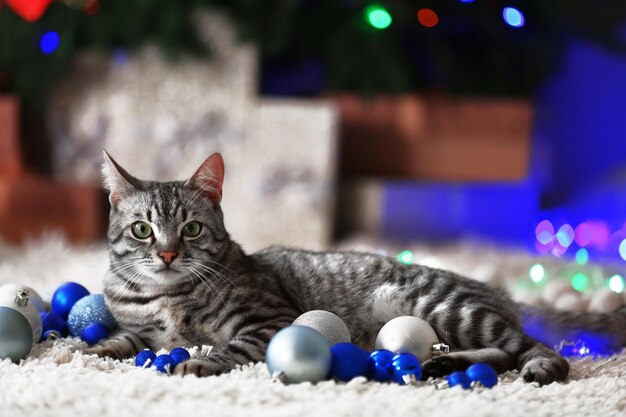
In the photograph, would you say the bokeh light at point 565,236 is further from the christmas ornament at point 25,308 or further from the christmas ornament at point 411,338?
the christmas ornament at point 25,308

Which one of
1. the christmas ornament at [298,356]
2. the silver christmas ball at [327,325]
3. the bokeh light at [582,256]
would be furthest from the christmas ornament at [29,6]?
the bokeh light at [582,256]

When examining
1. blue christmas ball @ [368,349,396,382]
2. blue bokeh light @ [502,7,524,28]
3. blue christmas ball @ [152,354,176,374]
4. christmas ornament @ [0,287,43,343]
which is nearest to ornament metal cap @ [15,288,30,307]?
christmas ornament @ [0,287,43,343]

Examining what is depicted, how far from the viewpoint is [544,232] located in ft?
10.8

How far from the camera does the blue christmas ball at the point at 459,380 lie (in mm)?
1077

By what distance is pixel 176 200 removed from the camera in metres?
1.34

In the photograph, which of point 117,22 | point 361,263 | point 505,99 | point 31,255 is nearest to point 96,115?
point 117,22

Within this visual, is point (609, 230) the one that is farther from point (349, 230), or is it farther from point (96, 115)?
point (96, 115)

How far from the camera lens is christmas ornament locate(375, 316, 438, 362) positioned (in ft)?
3.90

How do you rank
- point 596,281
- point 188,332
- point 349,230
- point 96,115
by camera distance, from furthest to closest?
point 349,230 → point 96,115 → point 596,281 → point 188,332

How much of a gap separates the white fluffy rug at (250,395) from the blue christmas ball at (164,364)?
0.07ft

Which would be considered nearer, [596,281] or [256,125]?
[596,281]

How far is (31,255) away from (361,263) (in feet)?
4.31

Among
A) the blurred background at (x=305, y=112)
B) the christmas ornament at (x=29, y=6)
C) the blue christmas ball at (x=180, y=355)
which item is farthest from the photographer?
the blurred background at (x=305, y=112)

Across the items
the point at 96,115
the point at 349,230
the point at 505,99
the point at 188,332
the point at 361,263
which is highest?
the point at 505,99
